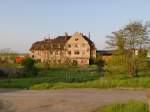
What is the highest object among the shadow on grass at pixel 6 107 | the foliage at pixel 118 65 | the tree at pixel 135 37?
the tree at pixel 135 37

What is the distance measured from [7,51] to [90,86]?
3493cm

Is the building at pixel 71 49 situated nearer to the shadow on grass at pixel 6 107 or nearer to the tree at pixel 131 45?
the tree at pixel 131 45

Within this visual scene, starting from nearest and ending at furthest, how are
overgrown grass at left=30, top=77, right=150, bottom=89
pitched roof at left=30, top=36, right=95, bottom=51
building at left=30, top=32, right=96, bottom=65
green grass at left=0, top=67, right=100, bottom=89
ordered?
overgrown grass at left=30, top=77, right=150, bottom=89
green grass at left=0, top=67, right=100, bottom=89
building at left=30, top=32, right=96, bottom=65
pitched roof at left=30, top=36, right=95, bottom=51

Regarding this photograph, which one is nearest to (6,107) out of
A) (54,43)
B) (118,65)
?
(118,65)

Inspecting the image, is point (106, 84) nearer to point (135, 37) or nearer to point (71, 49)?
point (135, 37)

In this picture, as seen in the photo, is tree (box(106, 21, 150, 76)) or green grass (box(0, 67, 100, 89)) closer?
green grass (box(0, 67, 100, 89))

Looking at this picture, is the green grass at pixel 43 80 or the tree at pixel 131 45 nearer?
the green grass at pixel 43 80

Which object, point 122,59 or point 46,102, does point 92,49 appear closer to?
point 122,59

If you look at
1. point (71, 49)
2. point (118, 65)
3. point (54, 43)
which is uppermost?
point (54, 43)

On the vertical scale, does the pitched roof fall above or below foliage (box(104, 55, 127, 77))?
above

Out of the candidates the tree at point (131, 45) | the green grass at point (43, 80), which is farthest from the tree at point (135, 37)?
the green grass at point (43, 80)

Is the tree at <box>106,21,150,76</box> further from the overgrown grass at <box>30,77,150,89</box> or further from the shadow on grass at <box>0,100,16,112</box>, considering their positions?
the shadow on grass at <box>0,100,16,112</box>

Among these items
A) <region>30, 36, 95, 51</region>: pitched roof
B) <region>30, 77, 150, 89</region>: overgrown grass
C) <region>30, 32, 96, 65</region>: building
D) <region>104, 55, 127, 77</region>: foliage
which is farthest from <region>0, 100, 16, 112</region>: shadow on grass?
<region>30, 36, 95, 51</region>: pitched roof

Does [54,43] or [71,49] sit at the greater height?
[54,43]
